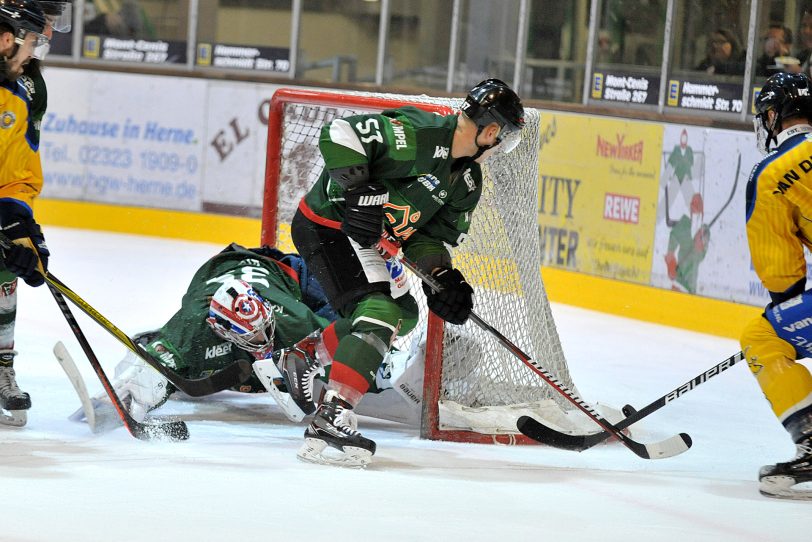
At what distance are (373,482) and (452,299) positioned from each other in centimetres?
57

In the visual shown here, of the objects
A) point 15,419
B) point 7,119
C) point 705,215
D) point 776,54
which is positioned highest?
point 776,54

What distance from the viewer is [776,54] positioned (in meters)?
6.41

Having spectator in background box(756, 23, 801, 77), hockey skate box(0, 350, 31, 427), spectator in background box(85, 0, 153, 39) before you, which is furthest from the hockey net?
spectator in background box(85, 0, 153, 39)

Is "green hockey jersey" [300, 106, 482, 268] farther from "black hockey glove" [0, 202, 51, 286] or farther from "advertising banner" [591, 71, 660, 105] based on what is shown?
"advertising banner" [591, 71, 660, 105]

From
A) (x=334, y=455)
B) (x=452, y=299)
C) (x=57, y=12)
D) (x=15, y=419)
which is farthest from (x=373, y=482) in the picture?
(x=57, y=12)

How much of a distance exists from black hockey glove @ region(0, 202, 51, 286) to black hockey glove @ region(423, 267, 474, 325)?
3.47 ft

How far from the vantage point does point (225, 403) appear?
13.4 ft

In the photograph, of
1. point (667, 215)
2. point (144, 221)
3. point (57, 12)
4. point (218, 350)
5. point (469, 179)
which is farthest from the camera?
point (144, 221)

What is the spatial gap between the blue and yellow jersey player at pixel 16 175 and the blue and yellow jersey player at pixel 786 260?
6.21 ft

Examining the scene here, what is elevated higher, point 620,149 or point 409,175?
point 620,149

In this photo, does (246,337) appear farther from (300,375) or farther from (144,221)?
(144,221)

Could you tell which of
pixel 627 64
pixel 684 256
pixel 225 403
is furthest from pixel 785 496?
pixel 627 64

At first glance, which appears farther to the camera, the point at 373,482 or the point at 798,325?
the point at 798,325

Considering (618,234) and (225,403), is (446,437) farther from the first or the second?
(618,234)
